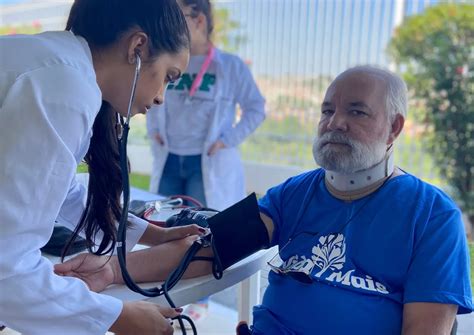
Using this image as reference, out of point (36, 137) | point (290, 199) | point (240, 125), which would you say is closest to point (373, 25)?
point (240, 125)

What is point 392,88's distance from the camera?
1448 mm

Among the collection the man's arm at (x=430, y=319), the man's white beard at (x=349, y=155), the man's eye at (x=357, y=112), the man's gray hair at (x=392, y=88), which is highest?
the man's gray hair at (x=392, y=88)

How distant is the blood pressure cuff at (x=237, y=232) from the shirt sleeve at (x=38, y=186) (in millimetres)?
437

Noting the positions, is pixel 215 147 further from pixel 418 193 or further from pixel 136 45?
pixel 136 45

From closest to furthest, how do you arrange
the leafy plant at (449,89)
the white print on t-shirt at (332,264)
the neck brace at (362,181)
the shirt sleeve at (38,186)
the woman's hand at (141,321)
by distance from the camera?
1. the shirt sleeve at (38,186)
2. the woman's hand at (141,321)
3. the white print on t-shirt at (332,264)
4. the neck brace at (362,181)
5. the leafy plant at (449,89)

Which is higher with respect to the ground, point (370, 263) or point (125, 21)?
point (125, 21)

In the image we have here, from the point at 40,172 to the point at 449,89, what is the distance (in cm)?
356

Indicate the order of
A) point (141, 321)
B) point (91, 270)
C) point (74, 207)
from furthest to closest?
point (74, 207), point (91, 270), point (141, 321)

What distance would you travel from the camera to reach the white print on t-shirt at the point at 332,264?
127 cm

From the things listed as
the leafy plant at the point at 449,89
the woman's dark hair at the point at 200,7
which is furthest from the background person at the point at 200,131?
the leafy plant at the point at 449,89

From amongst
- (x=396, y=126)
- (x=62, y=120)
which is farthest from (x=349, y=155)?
(x=62, y=120)

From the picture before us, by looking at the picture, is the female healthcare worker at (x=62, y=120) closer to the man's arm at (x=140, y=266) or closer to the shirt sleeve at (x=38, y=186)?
the shirt sleeve at (x=38, y=186)

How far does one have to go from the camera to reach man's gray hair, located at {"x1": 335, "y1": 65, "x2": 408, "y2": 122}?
145 centimetres

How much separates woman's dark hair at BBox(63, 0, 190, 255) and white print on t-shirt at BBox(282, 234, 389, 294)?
51cm
